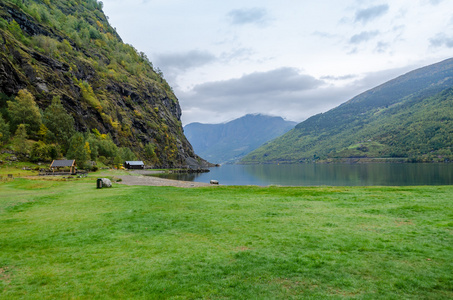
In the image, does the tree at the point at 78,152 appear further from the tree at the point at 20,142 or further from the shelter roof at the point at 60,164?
the shelter roof at the point at 60,164

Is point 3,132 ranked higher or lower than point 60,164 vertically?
higher

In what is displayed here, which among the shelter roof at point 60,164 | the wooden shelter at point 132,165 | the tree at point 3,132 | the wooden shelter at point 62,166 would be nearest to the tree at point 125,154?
the wooden shelter at point 132,165

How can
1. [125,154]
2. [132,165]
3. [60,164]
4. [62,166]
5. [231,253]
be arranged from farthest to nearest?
1. [125,154]
2. [132,165]
3. [62,166]
4. [60,164]
5. [231,253]

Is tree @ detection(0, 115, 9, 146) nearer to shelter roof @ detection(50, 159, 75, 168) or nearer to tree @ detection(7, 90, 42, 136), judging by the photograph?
tree @ detection(7, 90, 42, 136)

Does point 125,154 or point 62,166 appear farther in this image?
point 125,154

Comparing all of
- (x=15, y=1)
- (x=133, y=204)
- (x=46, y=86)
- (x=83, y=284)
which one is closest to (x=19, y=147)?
(x=46, y=86)

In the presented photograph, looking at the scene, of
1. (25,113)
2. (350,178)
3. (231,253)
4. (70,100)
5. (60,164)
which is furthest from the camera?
(70,100)

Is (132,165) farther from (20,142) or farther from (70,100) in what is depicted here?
(20,142)

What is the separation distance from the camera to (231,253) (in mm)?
10938

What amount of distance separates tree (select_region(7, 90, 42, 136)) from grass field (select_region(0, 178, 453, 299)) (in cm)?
8222

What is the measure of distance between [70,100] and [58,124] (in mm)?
25791

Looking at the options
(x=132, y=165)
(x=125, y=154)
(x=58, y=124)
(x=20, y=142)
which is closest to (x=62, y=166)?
(x=20, y=142)

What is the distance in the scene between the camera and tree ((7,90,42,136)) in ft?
270

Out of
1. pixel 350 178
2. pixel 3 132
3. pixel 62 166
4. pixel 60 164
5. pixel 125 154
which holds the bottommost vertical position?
pixel 350 178
